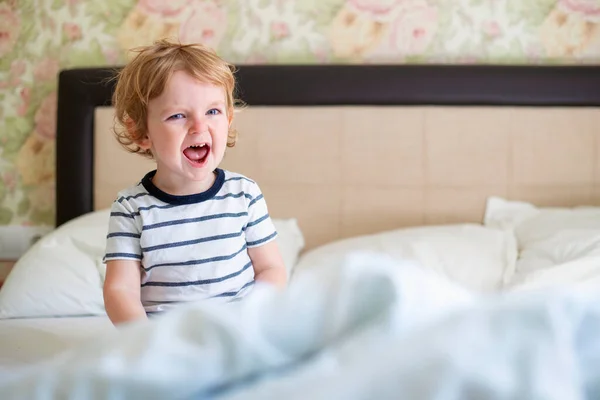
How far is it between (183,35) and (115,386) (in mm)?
2391

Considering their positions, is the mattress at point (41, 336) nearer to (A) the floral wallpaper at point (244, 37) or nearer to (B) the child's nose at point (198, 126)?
(B) the child's nose at point (198, 126)

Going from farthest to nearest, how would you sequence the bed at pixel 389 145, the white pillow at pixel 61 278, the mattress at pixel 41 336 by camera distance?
the bed at pixel 389 145
the white pillow at pixel 61 278
the mattress at pixel 41 336

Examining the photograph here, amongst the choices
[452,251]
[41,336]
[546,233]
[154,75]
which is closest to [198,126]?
[154,75]

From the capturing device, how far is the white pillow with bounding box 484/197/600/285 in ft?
6.64

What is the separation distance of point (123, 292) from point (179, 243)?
13cm

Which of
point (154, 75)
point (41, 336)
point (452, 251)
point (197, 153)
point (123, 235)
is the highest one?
point (154, 75)

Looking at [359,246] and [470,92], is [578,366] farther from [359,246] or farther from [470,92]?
[470,92]

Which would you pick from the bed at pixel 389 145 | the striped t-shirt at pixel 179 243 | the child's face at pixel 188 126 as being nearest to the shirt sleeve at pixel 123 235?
the striped t-shirt at pixel 179 243

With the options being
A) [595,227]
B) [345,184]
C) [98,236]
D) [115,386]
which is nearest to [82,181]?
[98,236]

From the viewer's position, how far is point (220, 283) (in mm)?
1334

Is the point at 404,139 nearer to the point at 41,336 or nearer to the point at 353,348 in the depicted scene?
the point at 41,336

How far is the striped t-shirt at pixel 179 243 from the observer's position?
132cm

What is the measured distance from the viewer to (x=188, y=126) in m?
1.30

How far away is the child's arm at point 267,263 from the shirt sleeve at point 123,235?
22cm
